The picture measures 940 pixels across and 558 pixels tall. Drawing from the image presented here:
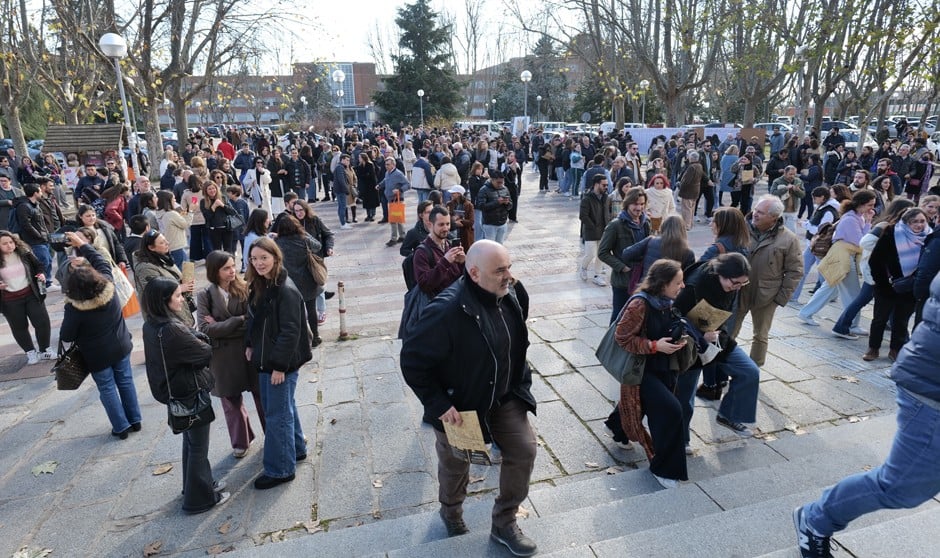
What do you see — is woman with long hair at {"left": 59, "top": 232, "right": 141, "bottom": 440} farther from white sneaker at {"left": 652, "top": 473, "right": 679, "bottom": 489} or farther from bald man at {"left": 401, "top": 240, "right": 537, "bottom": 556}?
white sneaker at {"left": 652, "top": 473, "right": 679, "bottom": 489}

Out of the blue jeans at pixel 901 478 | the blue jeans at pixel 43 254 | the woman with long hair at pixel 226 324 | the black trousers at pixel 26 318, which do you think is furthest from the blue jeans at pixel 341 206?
the blue jeans at pixel 901 478

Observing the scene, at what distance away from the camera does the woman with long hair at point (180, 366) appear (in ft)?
11.6

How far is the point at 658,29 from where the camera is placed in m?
22.4

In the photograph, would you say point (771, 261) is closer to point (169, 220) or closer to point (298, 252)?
point (298, 252)

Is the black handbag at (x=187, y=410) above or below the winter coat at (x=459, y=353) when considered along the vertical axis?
below

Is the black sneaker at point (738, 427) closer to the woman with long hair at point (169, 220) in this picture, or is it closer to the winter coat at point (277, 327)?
the winter coat at point (277, 327)

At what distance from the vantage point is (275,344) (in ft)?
12.0

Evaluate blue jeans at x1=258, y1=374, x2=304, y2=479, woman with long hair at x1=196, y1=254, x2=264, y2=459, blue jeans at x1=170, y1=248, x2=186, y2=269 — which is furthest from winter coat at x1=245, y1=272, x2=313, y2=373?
blue jeans at x1=170, y1=248, x2=186, y2=269

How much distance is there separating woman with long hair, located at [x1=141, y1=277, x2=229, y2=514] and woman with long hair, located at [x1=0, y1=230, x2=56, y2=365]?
3498mm

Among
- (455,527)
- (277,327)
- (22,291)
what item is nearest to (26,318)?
(22,291)

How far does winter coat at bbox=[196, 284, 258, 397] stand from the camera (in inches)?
157

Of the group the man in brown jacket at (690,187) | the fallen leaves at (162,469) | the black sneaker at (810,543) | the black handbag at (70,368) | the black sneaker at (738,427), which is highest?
the man in brown jacket at (690,187)

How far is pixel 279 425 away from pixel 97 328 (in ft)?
5.92

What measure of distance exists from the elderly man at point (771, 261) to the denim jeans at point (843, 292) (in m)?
2.17
